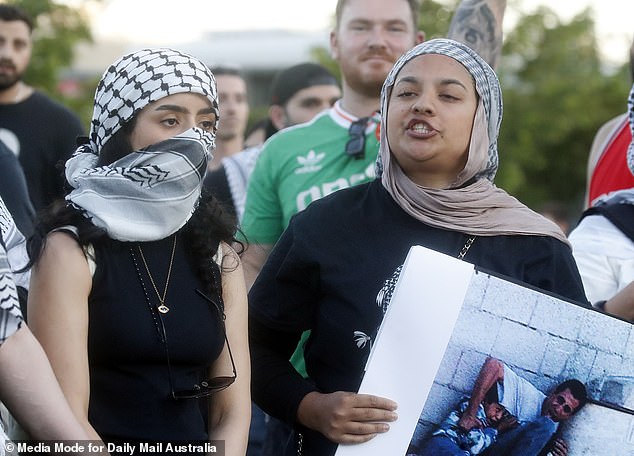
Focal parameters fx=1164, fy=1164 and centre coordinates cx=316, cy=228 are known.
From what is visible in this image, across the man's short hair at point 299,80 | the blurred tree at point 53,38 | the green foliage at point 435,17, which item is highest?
the green foliage at point 435,17

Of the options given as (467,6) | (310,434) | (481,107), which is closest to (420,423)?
(310,434)

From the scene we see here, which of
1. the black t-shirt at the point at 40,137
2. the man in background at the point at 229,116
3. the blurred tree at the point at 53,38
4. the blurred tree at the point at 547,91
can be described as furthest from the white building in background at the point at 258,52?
the black t-shirt at the point at 40,137

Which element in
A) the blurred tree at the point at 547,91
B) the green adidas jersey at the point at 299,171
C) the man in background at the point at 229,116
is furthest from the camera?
the blurred tree at the point at 547,91

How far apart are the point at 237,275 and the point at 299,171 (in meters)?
1.36

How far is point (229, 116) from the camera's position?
788cm

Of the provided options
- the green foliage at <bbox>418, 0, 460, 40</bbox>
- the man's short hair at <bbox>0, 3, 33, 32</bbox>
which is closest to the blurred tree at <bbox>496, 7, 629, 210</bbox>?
the green foliage at <bbox>418, 0, 460, 40</bbox>

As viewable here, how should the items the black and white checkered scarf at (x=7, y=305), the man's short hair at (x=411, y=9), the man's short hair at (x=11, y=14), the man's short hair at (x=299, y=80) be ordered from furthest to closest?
the man's short hair at (x=299, y=80), the man's short hair at (x=11, y=14), the man's short hair at (x=411, y=9), the black and white checkered scarf at (x=7, y=305)

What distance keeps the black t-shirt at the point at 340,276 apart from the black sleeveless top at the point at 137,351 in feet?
1.32

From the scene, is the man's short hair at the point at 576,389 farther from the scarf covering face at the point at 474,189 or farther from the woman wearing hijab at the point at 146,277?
the woman wearing hijab at the point at 146,277

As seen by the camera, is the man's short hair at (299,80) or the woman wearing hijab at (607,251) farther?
the man's short hair at (299,80)

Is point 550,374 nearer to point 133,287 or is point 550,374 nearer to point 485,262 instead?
point 485,262

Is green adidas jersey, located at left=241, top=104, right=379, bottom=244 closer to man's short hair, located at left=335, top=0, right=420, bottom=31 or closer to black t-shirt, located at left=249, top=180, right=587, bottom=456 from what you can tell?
man's short hair, located at left=335, top=0, right=420, bottom=31

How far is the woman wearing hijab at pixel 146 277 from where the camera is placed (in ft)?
10.3

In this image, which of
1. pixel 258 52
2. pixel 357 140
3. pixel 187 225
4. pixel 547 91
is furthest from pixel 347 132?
pixel 258 52
